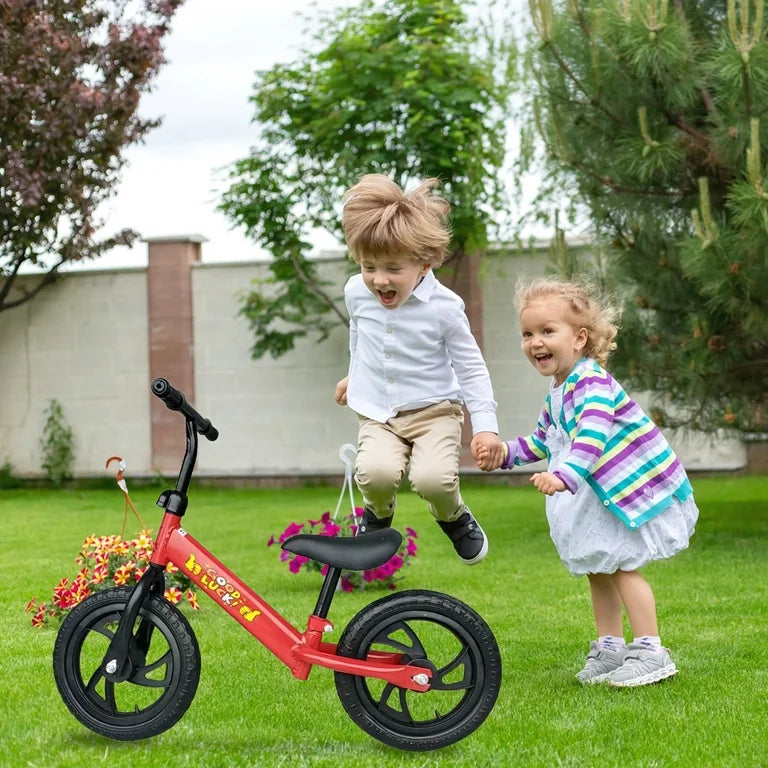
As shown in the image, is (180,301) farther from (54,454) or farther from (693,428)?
(693,428)

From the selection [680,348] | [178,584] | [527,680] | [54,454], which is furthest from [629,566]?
[54,454]

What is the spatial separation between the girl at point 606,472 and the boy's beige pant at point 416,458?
11.6 inches

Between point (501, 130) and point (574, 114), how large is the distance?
15.1 ft

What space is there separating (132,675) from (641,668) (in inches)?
71.8

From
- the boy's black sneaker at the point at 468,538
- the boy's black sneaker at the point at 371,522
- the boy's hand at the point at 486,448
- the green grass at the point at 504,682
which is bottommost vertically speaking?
the green grass at the point at 504,682

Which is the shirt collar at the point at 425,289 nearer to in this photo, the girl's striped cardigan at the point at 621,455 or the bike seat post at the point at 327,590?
the girl's striped cardigan at the point at 621,455

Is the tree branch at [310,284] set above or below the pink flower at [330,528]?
above

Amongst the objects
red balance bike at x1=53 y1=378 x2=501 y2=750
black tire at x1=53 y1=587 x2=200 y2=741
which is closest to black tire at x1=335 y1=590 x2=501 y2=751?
red balance bike at x1=53 y1=378 x2=501 y2=750

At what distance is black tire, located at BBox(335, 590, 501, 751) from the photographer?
3537 millimetres

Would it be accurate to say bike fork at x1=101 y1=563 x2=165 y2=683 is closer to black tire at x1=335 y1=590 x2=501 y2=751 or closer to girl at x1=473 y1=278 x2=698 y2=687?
black tire at x1=335 y1=590 x2=501 y2=751

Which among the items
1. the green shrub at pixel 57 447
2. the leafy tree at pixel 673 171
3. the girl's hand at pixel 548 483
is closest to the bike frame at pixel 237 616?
the girl's hand at pixel 548 483

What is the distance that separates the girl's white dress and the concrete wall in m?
10.2

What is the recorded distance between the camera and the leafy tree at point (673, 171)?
795cm

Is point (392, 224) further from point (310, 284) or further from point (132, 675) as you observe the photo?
point (310, 284)
